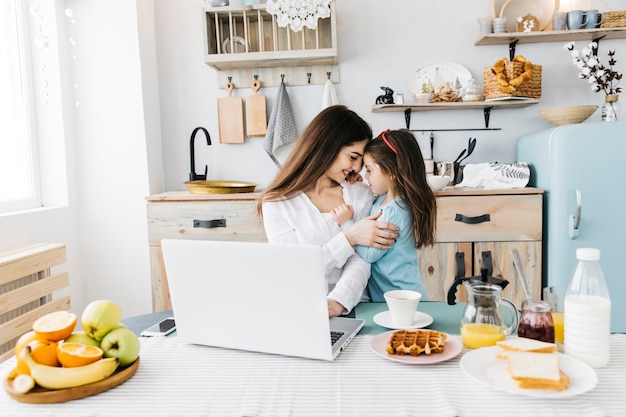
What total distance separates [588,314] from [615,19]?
8.16 ft

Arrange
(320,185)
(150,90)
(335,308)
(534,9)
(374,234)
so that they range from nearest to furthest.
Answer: (335,308) < (374,234) < (320,185) < (534,9) < (150,90)

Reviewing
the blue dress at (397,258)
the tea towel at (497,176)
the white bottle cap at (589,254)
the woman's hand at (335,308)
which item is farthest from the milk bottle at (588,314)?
the tea towel at (497,176)

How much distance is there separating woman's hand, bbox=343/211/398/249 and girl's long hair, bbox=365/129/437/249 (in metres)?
0.11

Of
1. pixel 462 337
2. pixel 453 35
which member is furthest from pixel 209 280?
pixel 453 35

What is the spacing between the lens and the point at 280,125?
2.99m

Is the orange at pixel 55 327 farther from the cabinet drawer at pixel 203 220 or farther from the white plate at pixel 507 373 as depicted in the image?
the cabinet drawer at pixel 203 220

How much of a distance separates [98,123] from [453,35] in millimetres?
2120

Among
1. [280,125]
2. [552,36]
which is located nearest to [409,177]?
[280,125]

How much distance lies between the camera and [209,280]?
102 centimetres

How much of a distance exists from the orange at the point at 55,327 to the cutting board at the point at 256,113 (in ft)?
7.24

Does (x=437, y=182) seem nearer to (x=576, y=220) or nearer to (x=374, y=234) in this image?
(x=576, y=220)

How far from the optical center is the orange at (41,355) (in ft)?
2.94

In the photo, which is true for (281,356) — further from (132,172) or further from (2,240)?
(132,172)

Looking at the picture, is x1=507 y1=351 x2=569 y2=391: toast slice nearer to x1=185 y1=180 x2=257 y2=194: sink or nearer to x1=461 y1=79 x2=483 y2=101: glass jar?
x1=185 y1=180 x2=257 y2=194: sink
